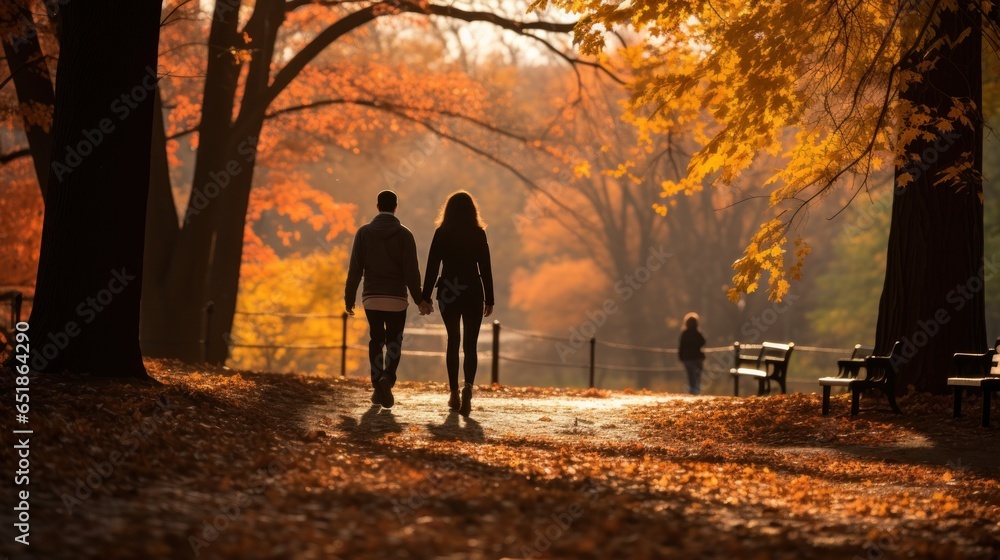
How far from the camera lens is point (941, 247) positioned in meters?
12.1

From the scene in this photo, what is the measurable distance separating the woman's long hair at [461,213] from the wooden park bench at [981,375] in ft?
15.7

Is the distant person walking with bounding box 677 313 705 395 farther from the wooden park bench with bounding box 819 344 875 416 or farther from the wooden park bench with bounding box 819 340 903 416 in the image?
the wooden park bench with bounding box 819 340 903 416

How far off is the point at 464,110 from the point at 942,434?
11.1 metres

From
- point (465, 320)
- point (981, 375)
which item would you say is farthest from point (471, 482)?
point (981, 375)

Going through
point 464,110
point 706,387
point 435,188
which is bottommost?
point 706,387

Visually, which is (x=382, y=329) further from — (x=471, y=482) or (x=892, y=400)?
(x=892, y=400)

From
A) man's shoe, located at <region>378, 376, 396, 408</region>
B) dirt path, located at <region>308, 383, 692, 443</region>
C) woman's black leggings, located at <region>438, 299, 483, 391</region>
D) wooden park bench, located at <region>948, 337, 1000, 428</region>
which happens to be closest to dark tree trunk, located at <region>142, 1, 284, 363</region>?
dirt path, located at <region>308, 383, 692, 443</region>

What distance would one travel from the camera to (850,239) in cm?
4272

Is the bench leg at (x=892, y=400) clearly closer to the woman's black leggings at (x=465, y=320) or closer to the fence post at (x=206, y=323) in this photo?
the woman's black leggings at (x=465, y=320)

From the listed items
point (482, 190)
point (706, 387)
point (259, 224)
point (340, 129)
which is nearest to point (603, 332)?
point (706, 387)

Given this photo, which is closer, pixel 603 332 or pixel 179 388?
pixel 179 388

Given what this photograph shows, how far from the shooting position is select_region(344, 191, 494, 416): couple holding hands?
1055 centimetres

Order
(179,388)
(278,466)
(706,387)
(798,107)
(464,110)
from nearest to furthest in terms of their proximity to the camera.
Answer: (278,466) → (179,388) → (798,107) → (464,110) → (706,387)

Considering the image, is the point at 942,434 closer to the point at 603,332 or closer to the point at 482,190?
the point at 603,332
